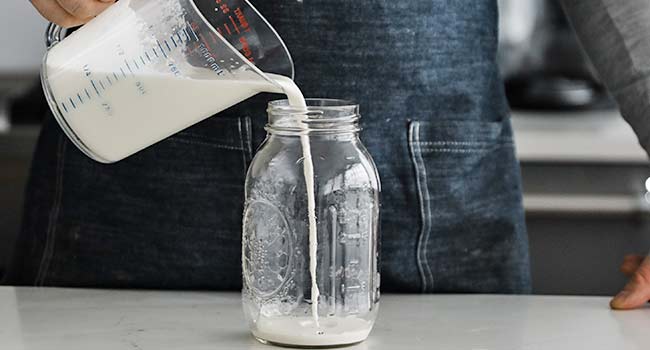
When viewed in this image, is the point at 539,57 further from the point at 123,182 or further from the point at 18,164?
the point at 123,182

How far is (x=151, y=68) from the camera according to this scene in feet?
3.15

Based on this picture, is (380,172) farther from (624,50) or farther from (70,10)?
(70,10)

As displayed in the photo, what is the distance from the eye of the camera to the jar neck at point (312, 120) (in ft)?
3.22

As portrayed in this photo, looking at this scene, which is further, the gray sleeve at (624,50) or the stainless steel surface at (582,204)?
the stainless steel surface at (582,204)

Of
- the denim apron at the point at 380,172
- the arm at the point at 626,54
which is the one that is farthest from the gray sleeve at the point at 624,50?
the denim apron at the point at 380,172

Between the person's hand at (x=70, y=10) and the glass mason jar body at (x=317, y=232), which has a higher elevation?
the person's hand at (x=70, y=10)

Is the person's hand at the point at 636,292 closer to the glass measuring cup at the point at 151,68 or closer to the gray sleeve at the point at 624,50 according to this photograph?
the gray sleeve at the point at 624,50

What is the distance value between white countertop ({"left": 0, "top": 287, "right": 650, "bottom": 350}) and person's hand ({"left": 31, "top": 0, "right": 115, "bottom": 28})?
28 cm

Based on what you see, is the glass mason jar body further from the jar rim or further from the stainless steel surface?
the stainless steel surface

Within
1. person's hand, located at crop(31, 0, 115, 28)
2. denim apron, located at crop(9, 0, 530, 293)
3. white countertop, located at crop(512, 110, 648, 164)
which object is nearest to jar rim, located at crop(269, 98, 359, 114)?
person's hand, located at crop(31, 0, 115, 28)

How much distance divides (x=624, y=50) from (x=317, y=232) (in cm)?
48

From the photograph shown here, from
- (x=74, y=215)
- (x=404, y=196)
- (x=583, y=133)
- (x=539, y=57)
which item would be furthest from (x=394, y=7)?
(x=539, y=57)

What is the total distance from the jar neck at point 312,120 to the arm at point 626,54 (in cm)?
40

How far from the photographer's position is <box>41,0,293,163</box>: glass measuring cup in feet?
3.14
